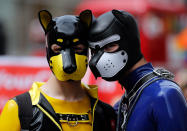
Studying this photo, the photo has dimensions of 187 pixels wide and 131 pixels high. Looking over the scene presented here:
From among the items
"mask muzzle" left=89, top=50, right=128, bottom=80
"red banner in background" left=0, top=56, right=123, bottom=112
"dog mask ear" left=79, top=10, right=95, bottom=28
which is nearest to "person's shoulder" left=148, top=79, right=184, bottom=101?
"mask muzzle" left=89, top=50, right=128, bottom=80

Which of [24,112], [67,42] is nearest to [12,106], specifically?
[24,112]

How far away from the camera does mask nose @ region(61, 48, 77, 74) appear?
133 inches

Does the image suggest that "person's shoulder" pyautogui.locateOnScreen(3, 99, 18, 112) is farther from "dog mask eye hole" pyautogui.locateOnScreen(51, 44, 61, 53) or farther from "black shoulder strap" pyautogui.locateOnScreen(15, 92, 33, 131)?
"dog mask eye hole" pyautogui.locateOnScreen(51, 44, 61, 53)

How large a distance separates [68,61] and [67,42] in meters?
0.22

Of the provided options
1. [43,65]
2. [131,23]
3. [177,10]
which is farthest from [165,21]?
[131,23]

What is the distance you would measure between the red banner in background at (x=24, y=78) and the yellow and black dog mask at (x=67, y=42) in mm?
3108

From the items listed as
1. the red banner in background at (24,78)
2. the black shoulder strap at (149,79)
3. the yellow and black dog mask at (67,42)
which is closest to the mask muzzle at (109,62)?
the yellow and black dog mask at (67,42)

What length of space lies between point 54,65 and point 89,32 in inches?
18.3

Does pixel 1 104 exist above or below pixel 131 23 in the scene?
below

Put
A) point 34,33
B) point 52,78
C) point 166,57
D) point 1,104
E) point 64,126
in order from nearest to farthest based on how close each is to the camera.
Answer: point 64,126 < point 52,78 < point 1,104 < point 166,57 < point 34,33

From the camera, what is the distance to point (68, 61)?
134 inches

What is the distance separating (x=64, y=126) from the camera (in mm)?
3498

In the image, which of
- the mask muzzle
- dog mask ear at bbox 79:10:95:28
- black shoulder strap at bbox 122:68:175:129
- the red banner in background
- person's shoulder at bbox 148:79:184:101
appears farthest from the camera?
the red banner in background

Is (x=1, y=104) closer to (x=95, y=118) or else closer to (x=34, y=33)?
(x=95, y=118)
